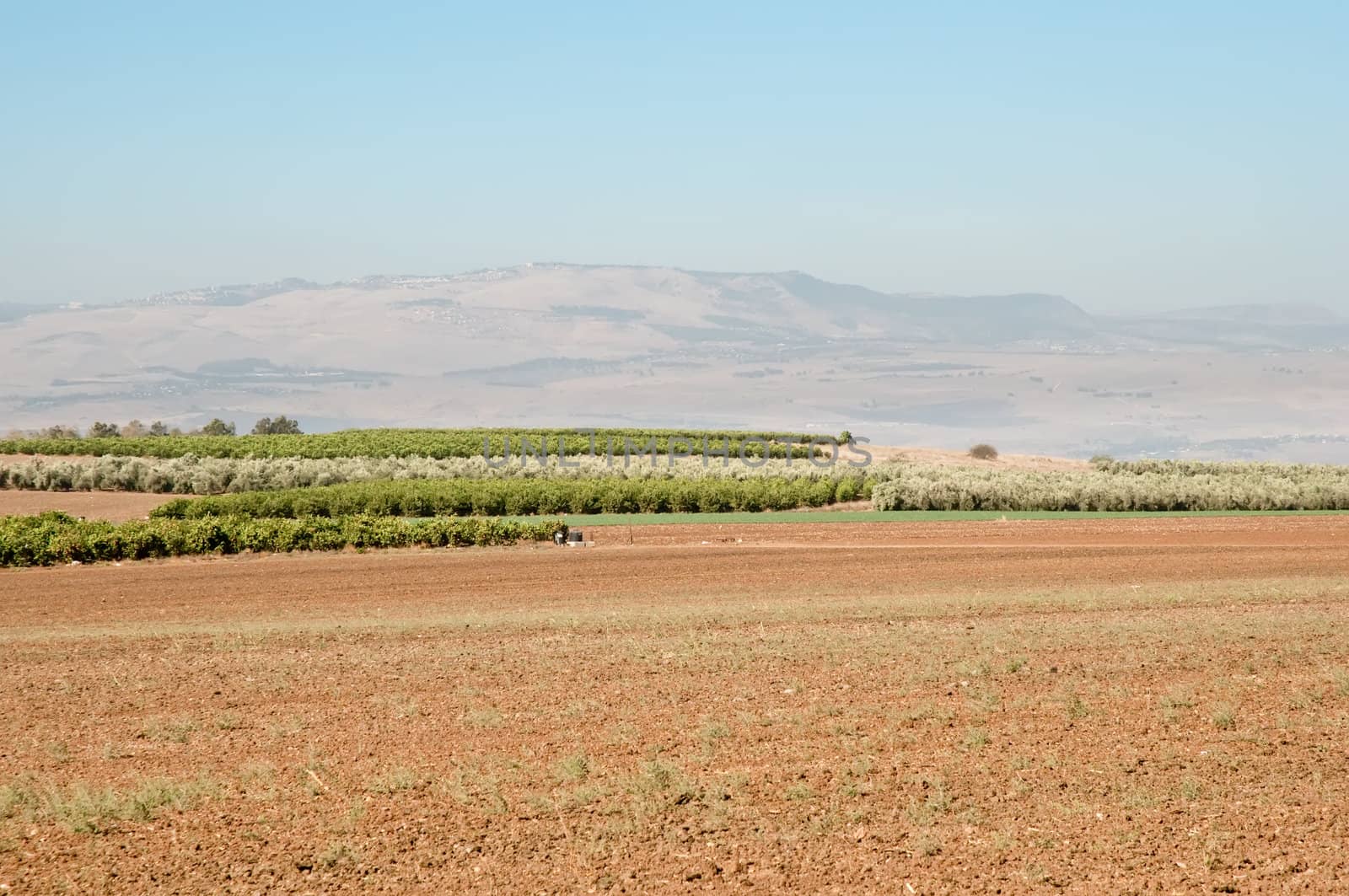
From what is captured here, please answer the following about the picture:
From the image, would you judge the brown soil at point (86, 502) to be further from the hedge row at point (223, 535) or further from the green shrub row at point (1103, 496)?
the green shrub row at point (1103, 496)

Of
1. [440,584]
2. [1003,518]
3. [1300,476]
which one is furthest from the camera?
[1300,476]

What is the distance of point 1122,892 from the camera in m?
8.37

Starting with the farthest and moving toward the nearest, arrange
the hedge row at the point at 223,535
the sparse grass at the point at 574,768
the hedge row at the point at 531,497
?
the hedge row at the point at 531,497
the hedge row at the point at 223,535
the sparse grass at the point at 574,768

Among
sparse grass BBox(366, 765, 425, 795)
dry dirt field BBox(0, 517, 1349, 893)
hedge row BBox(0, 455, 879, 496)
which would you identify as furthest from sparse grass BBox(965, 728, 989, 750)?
hedge row BBox(0, 455, 879, 496)

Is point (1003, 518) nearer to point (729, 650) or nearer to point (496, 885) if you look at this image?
point (729, 650)

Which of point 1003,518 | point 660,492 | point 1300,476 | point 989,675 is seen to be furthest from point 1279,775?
point 1300,476

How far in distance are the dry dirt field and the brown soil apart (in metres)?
21.4

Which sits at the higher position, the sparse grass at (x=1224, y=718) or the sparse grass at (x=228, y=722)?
the sparse grass at (x=1224, y=718)

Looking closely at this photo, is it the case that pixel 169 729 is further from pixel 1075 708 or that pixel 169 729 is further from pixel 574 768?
pixel 1075 708

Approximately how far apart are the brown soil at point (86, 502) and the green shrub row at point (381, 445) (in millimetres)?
11438

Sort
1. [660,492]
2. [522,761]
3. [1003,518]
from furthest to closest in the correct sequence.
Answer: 1. [660,492]
2. [1003,518]
3. [522,761]

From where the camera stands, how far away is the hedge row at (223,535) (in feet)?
95.1

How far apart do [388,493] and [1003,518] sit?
17.5 m

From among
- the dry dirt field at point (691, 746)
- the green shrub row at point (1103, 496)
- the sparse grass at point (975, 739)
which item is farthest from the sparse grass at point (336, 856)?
the green shrub row at point (1103, 496)
